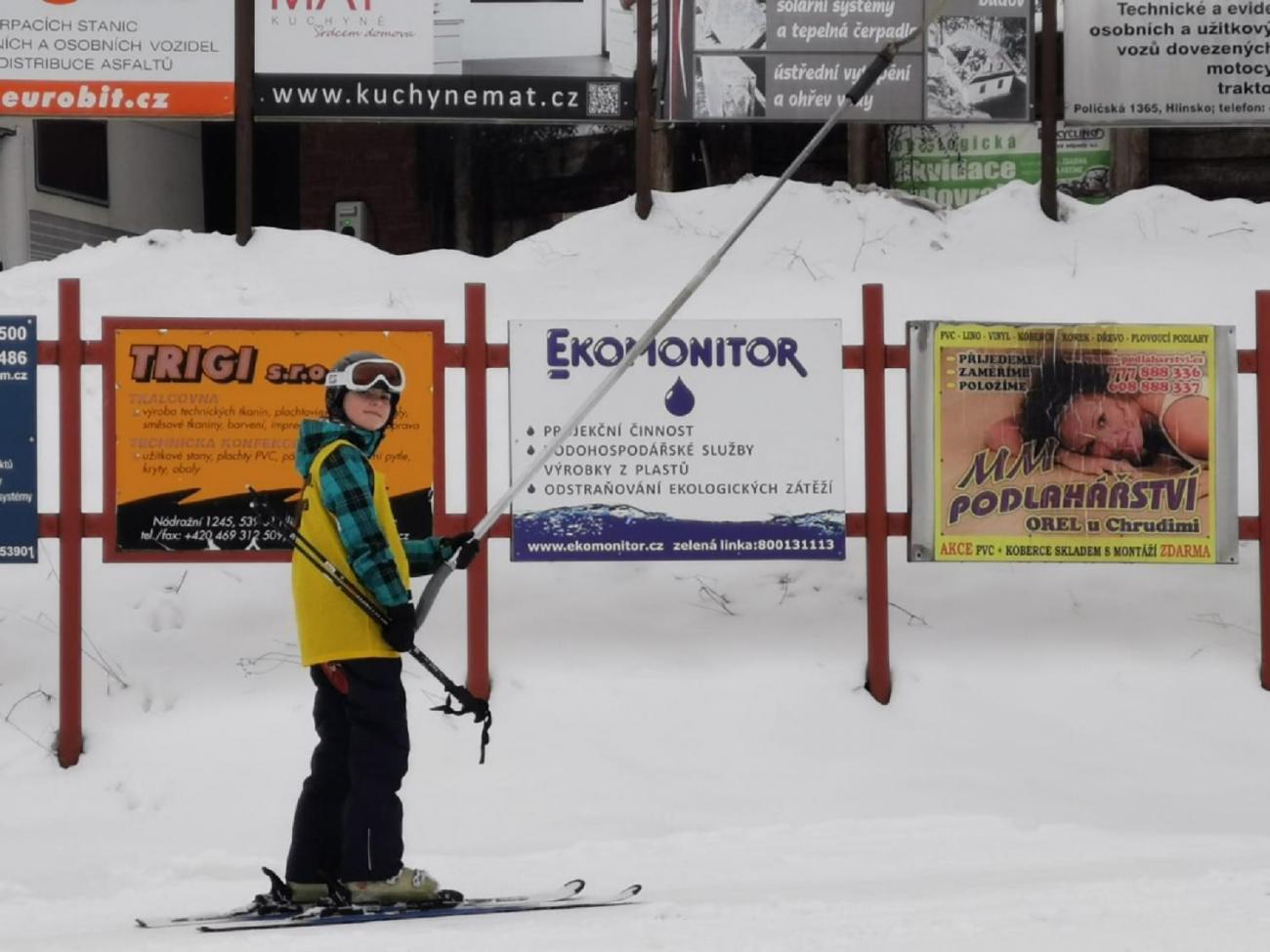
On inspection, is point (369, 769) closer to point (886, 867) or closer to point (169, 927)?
point (169, 927)

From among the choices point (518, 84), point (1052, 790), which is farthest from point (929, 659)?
point (518, 84)

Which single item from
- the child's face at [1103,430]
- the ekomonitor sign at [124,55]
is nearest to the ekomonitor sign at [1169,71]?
the child's face at [1103,430]

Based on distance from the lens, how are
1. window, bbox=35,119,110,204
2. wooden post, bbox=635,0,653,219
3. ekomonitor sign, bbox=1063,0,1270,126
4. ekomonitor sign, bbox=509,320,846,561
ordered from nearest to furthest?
ekomonitor sign, bbox=509,320,846,561, wooden post, bbox=635,0,653,219, ekomonitor sign, bbox=1063,0,1270,126, window, bbox=35,119,110,204

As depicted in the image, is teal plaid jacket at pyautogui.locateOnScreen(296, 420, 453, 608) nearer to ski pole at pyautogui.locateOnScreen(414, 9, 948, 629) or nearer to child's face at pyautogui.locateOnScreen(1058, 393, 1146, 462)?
ski pole at pyautogui.locateOnScreen(414, 9, 948, 629)

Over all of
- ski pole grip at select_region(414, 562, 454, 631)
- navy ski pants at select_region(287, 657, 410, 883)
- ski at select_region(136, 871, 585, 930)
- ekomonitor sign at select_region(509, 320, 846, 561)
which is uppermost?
ekomonitor sign at select_region(509, 320, 846, 561)

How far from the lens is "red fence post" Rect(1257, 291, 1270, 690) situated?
794 centimetres

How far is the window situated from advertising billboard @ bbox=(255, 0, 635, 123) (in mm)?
4951

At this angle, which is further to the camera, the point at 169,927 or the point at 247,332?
the point at 247,332

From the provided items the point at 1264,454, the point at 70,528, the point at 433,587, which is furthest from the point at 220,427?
the point at 1264,454

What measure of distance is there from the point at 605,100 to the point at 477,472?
5273mm

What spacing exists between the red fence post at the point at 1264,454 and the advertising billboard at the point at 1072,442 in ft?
0.54

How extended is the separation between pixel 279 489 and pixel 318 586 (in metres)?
2.36

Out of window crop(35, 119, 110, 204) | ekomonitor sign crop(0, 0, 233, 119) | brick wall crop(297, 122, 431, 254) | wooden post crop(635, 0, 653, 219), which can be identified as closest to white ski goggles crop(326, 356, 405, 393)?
wooden post crop(635, 0, 653, 219)

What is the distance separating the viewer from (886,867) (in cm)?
620
